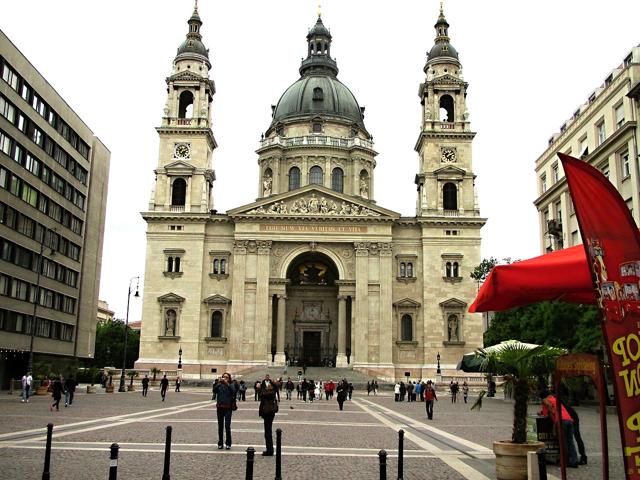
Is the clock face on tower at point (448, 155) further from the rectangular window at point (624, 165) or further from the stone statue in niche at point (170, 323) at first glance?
the rectangular window at point (624, 165)

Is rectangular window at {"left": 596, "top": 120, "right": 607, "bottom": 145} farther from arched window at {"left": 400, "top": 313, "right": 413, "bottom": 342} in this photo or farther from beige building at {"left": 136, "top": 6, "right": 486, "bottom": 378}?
arched window at {"left": 400, "top": 313, "right": 413, "bottom": 342}

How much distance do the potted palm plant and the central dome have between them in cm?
6866

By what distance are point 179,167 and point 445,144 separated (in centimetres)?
2596

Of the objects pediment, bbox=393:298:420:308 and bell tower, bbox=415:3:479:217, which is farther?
bell tower, bbox=415:3:479:217

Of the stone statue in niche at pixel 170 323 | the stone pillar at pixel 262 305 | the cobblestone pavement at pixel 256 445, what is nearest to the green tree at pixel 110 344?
the stone statue in niche at pixel 170 323

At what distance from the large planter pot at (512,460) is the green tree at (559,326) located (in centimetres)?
1960

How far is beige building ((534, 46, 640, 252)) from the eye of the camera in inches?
1416

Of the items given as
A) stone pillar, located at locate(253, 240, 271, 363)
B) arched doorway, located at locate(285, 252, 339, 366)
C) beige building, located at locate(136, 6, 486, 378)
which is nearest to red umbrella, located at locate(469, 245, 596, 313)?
beige building, located at locate(136, 6, 486, 378)

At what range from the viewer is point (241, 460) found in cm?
1431

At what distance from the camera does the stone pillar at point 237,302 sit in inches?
2499

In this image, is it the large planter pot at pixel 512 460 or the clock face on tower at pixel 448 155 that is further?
the clock face on tower at pixel 448 155

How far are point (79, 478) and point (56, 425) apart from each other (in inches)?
416

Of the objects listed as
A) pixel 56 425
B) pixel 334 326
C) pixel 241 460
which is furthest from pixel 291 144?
pixel 241 460

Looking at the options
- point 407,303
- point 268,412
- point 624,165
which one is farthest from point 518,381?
point 407,303
